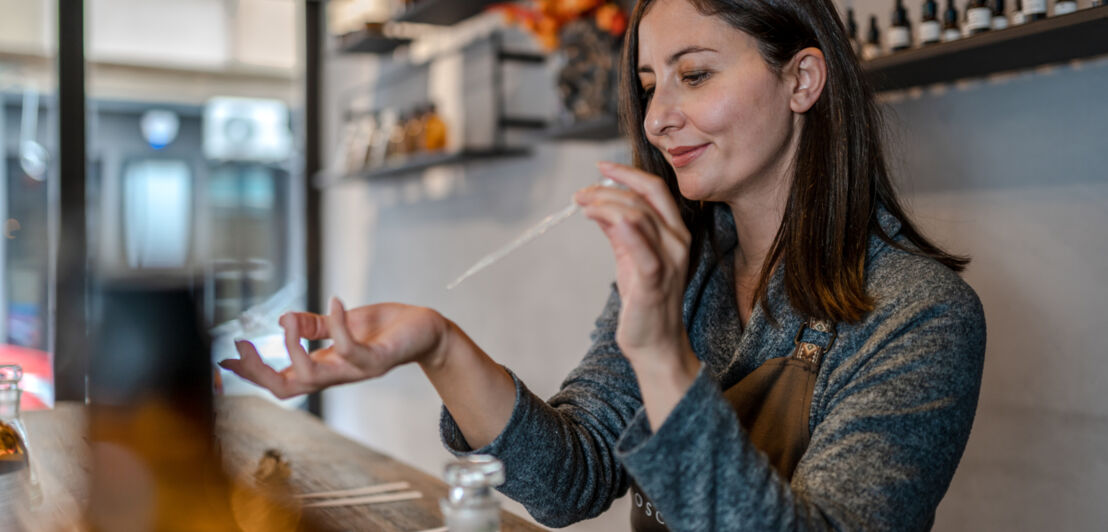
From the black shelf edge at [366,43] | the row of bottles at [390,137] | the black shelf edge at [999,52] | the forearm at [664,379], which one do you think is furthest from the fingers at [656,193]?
the black shelf edge at [366,43]

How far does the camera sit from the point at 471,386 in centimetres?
106

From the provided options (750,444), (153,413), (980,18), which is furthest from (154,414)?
(980,18)

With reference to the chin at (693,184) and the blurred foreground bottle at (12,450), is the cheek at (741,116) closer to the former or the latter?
the chin at (693,184)

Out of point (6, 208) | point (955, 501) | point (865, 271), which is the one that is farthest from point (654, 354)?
point (6, 208)

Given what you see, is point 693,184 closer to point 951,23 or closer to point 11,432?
point 951,23

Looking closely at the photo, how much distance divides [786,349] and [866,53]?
900 millimetres

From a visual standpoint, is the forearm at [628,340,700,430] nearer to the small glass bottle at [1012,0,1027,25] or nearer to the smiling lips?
the smiling lips

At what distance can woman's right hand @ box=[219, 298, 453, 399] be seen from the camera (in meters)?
0.84

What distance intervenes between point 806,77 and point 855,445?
0.51 meters

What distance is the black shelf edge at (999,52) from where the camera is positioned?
4.60 feet

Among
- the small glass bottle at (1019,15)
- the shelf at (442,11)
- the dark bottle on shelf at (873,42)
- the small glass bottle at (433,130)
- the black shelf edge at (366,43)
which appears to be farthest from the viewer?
the black shelf edge at (366,43)

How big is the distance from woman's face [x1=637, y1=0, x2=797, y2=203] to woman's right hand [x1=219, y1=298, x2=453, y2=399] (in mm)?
429

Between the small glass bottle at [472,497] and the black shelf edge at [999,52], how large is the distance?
1193 mm

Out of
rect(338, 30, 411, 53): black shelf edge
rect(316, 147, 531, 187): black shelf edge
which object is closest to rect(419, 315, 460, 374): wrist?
rect(316, 147, 531, 187): black shelf edge
